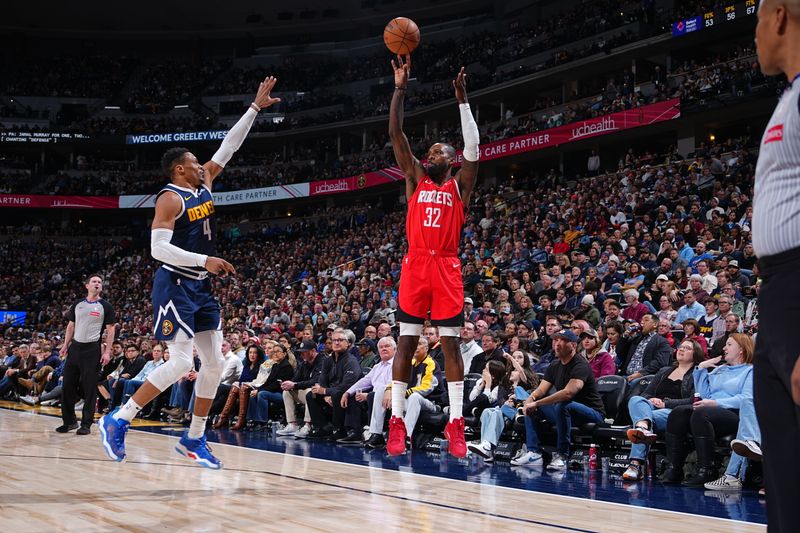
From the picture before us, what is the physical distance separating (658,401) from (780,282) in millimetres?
4621

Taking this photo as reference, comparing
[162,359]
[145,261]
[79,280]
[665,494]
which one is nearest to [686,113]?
[162,359]

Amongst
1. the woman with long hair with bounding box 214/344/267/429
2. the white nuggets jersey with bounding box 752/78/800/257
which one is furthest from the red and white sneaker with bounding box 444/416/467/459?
the woman with long hair with bounding box 214/344/267/429

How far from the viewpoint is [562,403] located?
623 centimetres

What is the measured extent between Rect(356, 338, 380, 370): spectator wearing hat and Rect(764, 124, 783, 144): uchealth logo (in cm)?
756

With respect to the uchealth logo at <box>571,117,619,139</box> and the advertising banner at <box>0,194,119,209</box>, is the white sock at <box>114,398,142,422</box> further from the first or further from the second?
the advertising banner at <box>0,194,119,209</box>

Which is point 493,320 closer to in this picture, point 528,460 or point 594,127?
point 528,460

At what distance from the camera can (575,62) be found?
22.9m

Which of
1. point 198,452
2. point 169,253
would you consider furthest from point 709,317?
point 169,253

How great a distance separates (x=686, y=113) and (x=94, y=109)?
92.7 ft

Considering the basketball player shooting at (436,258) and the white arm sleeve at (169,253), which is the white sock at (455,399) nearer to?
the basketball player shooting at (436,258)

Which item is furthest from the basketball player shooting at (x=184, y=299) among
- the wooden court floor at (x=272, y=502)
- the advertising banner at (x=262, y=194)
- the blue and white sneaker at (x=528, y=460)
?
the advertising banner at (x=262, y=194)

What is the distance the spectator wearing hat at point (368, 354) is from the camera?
9133 mm

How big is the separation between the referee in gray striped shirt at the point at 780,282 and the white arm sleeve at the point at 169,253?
3.26 metres

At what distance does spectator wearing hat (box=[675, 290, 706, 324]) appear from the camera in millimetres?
8930
